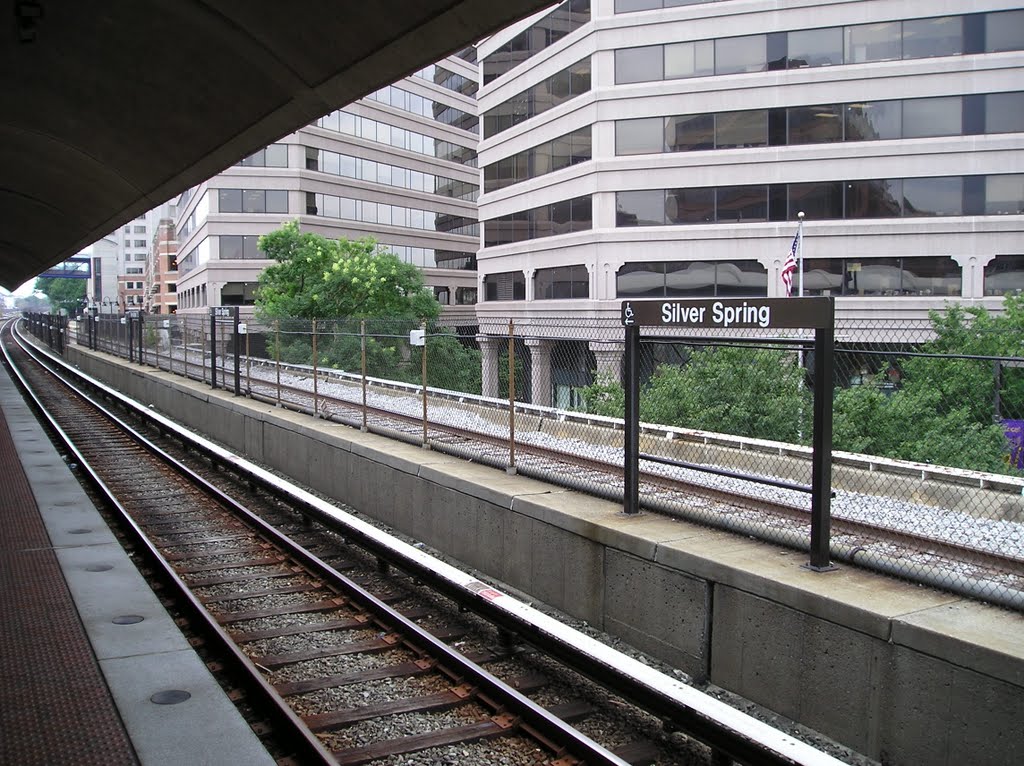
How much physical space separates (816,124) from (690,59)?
20.3 ft

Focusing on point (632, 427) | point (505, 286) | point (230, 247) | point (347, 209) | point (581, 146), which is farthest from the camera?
point (347, 209)

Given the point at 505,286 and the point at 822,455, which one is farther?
the point at 505,286

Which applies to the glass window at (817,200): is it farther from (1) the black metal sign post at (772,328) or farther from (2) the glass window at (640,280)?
(1) the black metal sign post at (772,328)

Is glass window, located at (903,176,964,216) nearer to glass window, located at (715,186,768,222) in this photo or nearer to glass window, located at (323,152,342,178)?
glass window, located at (715,186,768,222)

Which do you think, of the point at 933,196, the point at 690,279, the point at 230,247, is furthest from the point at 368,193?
the point at 933,196

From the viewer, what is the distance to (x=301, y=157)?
65000 mm

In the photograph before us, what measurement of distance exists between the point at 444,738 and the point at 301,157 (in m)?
64.1

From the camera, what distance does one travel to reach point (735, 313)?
6734mm

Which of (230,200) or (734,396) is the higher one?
(230,200)

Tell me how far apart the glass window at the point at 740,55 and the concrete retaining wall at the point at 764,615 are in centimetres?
3349

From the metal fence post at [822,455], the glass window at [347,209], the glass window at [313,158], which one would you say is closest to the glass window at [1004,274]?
the metal fence post at [822,455]

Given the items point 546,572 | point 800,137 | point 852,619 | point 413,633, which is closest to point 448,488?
point 546,572

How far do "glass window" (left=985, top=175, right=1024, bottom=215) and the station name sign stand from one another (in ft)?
113

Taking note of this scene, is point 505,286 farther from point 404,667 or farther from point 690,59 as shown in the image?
point 404,667
